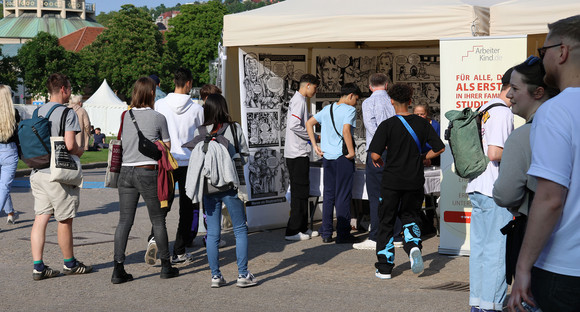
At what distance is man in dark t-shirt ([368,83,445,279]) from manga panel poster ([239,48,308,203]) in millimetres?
3082

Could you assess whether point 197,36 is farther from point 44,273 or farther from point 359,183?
point 44,273

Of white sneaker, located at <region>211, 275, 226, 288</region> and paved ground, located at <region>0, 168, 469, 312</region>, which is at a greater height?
white sneaker, located at <region>211, 275, 226, 288</region>

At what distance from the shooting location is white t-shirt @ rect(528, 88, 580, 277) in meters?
2.74

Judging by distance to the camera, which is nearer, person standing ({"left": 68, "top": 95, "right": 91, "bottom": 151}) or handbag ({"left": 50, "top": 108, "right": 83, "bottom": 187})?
handbag ({"left": 50, "top": 108, "right": 83, "bottom": 187})

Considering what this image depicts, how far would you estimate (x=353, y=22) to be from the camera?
8.96 m

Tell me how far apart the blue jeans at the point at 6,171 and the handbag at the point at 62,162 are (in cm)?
386

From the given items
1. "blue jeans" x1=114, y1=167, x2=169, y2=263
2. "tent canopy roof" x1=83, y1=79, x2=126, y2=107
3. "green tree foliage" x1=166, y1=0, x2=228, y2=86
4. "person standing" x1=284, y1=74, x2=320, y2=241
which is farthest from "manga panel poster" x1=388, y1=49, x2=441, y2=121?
"green tree foliage" x1=166, y1=0, x2=228, y2=86

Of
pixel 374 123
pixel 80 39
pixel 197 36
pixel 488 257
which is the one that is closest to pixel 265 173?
pixel 374 123

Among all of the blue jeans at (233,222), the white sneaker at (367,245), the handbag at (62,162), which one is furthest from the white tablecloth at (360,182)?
the handbag at (62,162)

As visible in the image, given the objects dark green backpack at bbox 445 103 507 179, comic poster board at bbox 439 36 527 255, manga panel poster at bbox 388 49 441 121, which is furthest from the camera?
manga panel poster at bbox 388 49 441 121

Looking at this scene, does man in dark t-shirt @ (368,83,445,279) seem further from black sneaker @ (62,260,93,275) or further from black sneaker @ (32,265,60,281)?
black sneaker @ (32,265,60,281)

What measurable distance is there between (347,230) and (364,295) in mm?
2748

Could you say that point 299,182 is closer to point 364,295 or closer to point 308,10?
point 308,10

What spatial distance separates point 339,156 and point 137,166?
2916mm
